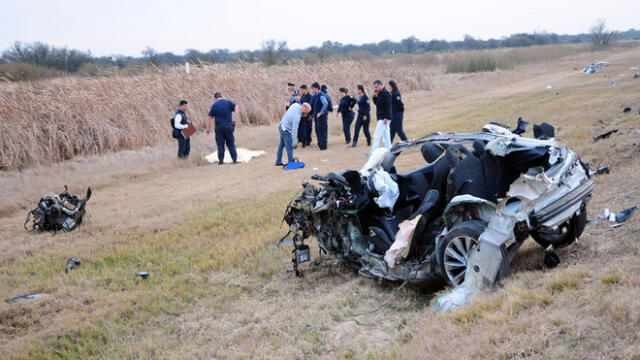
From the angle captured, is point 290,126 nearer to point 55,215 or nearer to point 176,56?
point 55,215

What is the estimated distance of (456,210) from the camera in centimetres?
538

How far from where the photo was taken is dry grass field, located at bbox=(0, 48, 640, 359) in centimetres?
427

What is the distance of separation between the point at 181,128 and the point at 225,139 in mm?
1229

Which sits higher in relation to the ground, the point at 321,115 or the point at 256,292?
the point at 321,115

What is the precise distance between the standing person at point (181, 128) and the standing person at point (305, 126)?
3.65 m

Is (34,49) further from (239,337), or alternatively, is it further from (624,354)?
(624,354)

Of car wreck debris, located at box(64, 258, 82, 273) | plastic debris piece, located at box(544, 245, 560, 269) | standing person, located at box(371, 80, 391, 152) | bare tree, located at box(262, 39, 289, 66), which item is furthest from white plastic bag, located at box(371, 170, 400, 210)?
bare tree, located at box(262, 39, 289, 66)

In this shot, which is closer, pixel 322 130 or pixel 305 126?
pixel 322 130

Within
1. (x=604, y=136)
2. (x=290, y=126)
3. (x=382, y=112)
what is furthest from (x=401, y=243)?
(x=290, y=126)

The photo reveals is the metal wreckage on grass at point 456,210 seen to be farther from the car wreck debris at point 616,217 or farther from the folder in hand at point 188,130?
the folder in hand at point 188,130

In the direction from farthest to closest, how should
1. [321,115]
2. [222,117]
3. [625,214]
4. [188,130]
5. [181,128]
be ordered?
[321,115]
[188,130]
[181,128]
[222,117]
[625,214]

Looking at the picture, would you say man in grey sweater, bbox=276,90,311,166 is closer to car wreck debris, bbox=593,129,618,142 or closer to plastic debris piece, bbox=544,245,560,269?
car wreck debris, bbox=593,129,618,142

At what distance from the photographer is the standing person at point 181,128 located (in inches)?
632

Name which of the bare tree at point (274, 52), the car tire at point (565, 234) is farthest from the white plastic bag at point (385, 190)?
the bare tree at point (274, 52)
